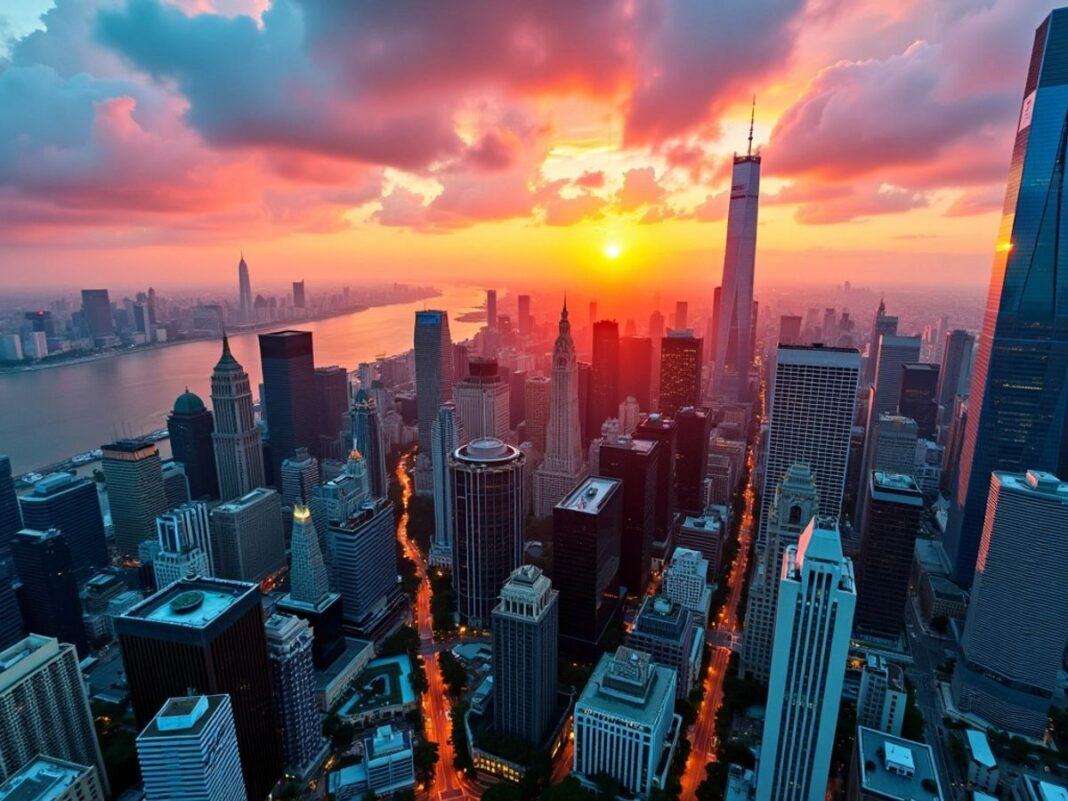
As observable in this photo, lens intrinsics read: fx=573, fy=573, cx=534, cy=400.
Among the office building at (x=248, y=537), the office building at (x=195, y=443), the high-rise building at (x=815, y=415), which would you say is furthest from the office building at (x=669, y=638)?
the office building at (x=195, y=443)

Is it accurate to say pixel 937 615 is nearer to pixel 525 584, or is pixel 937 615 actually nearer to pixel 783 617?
pixel 783 617

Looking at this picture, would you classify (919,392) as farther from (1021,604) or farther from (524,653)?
(524,653)

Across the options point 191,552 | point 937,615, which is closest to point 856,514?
point 937,615

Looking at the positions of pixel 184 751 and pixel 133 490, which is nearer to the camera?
pixel 184 751

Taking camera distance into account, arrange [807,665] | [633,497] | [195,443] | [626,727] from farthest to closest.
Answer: [195,443]
[633,497]
[626,727]
[807,665]

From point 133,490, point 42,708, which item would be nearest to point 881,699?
point 42,708

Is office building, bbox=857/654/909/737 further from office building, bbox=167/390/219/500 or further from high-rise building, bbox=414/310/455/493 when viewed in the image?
office building, bbox=167/390/219/500
